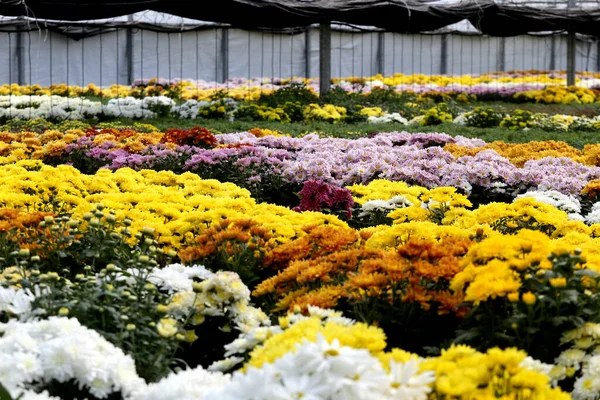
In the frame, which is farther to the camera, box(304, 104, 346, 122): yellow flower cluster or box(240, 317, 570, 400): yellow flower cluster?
box(304, 104, 346, 122): yellow flower cluster

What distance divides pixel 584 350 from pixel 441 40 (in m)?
33.7

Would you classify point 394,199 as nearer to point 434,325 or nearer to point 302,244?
point 302,244

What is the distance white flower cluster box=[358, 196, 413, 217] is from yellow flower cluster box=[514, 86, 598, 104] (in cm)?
1647

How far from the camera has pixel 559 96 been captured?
21.6 meters

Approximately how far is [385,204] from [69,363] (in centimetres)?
359

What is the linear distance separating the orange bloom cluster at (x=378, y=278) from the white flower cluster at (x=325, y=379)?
2.97 feet

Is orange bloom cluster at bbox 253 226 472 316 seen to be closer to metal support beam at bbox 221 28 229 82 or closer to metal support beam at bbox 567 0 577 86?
metal support beam at bbox 567 0 577 86

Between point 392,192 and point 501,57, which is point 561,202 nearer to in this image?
point 392,192

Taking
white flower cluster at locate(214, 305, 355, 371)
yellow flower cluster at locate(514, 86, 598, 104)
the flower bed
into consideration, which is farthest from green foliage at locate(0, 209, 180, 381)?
yellow flower cluster at locate(514, 86, 598, 104)

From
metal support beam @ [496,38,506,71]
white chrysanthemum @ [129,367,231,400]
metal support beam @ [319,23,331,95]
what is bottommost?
white chrysanthemum @ [129,367,231,400]

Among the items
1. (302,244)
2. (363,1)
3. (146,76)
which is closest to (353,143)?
(302,244)

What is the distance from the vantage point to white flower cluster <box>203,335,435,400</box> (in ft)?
6.59

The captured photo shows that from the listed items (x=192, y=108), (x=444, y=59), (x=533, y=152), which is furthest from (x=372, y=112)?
(x=444, y=59)

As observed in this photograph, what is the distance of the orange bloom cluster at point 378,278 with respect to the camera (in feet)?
10.2
